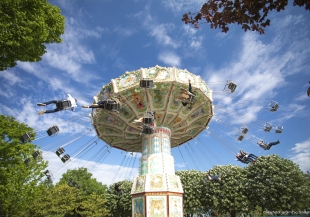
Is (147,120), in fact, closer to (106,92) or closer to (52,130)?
(106,92)

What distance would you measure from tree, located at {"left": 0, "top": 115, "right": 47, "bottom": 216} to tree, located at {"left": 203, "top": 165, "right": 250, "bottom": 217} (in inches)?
800

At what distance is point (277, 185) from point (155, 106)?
18.0m

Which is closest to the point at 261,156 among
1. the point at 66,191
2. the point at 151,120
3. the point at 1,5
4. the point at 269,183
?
the point at 269,183

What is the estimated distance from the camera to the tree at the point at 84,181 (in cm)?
3541

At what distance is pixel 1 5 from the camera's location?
6.68 meters

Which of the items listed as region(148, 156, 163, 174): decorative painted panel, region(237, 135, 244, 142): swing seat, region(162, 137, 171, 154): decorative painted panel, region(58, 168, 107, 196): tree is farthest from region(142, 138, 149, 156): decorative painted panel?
region(58, 168, 107, 196): tree

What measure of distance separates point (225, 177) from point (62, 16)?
2690 cm

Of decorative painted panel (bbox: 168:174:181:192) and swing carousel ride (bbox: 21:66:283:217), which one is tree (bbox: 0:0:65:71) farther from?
decorative painted panel (bbox: 168:174:181:192)

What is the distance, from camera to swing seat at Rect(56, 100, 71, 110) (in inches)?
428

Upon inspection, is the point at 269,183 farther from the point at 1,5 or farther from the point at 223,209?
the point at 1,5

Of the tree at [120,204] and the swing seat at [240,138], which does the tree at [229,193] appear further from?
the tree at [120,204]

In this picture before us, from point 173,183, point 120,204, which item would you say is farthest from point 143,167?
point 120,204

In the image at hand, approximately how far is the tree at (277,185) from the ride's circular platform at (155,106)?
1137cm

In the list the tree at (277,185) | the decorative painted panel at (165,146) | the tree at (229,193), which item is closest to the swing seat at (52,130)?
the decorative painted panel at (165,146)
